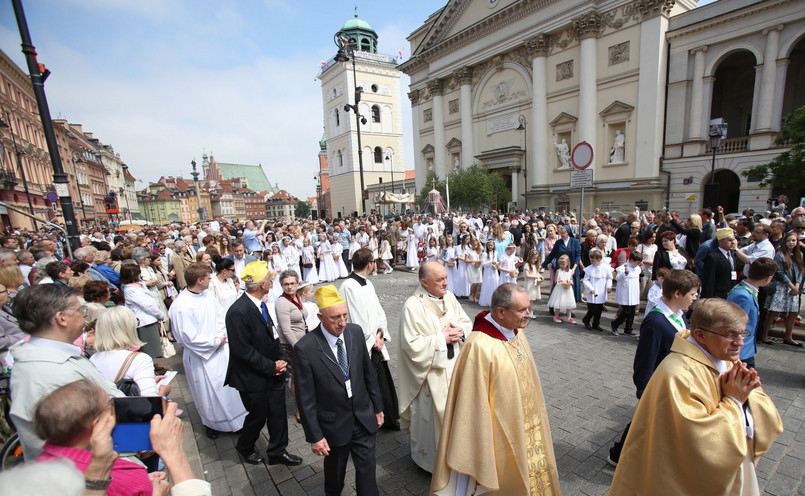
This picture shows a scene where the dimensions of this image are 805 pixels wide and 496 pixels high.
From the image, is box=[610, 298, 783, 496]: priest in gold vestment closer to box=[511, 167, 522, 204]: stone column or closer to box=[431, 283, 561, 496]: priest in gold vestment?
box=[431, 283, 561, 496]: priest in gold vestment

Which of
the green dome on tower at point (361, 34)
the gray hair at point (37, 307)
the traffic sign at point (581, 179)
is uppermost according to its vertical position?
the green dome on tower at point (361, 34)

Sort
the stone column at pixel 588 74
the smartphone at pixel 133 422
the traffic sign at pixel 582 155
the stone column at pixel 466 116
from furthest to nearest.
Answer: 1. the stone column at pixel 466 116
2. the stone column at pixel 588 74
3. the traffic sign at pixel 582 155
4. the smartphone at pixel 133 422

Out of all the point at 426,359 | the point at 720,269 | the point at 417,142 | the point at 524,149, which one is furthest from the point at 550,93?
the point at 426,359

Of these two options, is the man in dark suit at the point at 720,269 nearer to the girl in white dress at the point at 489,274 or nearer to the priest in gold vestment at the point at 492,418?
the girl in white dress at the point at 489,274

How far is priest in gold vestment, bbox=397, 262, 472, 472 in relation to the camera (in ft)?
10.4

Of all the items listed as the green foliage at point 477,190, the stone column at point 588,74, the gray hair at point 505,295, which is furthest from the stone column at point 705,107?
the gray hair at point 505,295

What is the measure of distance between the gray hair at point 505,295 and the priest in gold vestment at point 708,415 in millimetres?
924

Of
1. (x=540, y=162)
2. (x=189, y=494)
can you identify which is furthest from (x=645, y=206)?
(x=189, y=494)

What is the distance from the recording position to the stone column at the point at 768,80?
19047 mm

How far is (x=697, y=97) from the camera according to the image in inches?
846

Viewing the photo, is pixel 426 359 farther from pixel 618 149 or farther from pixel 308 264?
pixel 618 149

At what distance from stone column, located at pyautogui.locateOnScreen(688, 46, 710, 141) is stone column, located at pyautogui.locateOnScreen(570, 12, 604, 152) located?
5.31 meters

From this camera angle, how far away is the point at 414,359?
3.18 metres

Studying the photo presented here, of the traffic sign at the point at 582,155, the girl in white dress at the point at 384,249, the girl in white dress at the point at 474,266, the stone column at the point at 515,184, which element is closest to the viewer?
the traffic sign at the point at 582,155
